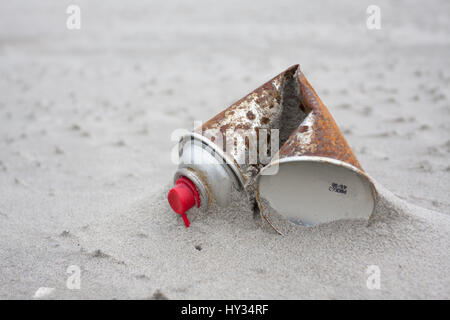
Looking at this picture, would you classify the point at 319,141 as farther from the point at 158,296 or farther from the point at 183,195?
the point at 158,296

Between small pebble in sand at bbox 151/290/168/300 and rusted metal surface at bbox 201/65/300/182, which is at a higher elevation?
rusted metal surface at bbox 201/65/300/182

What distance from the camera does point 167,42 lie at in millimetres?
6871

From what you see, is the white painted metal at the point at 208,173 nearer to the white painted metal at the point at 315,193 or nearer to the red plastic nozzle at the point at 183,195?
the red plastic nozzle at the point at 183,195

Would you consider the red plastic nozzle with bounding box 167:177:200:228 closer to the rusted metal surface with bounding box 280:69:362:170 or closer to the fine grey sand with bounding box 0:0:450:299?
the fine grey sand with bounding box 0:0:450:299

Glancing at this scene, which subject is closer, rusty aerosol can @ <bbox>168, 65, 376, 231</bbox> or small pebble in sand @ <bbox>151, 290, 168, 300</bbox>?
small pebble in sand @ <bbox>151, 290, 168, 300</bbox>

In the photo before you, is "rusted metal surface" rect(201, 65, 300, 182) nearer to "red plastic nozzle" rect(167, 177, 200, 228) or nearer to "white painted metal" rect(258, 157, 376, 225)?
"white painted metal" rect(258, 157, 376, 225)

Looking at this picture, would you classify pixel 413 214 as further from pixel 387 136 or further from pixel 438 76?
pixel 438 76

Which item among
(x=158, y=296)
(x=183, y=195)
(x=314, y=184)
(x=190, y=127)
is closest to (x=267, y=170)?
(x=314, y=184)

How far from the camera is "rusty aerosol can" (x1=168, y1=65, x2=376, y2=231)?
67.7 inches

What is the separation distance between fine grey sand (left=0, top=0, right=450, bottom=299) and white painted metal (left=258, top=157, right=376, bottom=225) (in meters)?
0.08

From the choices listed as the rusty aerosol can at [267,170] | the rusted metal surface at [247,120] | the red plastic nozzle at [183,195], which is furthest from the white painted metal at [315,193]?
the red plastic nozzle at [183,195]

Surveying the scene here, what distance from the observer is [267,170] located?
5.55 feet

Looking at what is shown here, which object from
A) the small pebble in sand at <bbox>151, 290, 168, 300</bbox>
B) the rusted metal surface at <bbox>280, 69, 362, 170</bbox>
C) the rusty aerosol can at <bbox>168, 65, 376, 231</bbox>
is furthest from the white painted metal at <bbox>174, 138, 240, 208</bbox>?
the small pebble in sand at <bbox>151, 290, 168, 300</bbox>
